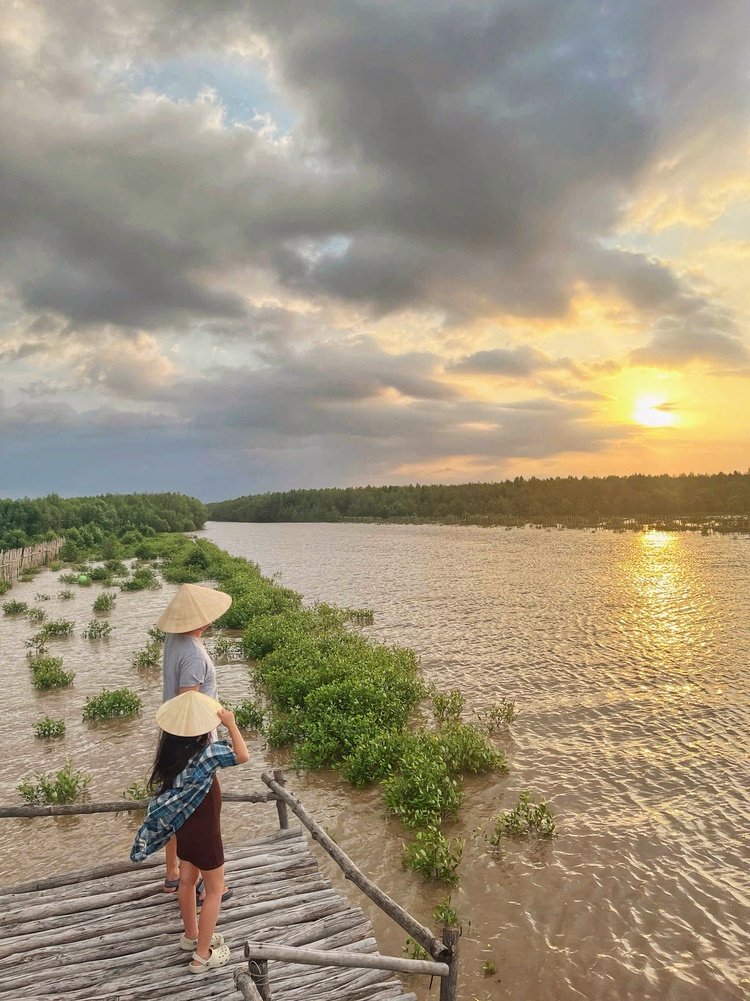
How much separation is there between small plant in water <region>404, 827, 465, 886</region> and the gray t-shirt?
5.14 metres

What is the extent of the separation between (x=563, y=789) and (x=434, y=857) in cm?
395

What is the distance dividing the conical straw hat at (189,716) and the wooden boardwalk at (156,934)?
2175mm

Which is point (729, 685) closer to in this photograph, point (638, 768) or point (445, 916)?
point (638, 768)

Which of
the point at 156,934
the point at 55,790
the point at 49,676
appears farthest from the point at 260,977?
the point at 49,676

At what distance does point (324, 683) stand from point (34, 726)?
790 centimetres

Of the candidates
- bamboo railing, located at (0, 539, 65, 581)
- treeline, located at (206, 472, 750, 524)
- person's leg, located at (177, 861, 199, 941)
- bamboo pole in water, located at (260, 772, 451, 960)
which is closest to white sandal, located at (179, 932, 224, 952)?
person's leg, located at (177, 861, 199, 941)

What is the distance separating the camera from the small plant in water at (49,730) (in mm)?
15930

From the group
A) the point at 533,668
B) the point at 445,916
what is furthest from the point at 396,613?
the point at 445,916

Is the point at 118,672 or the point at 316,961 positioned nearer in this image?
the point at 316,961

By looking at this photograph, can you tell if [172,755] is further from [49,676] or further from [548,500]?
[548,500]

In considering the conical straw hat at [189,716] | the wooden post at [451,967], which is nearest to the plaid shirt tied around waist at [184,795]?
the conical straw hat at [189,716]

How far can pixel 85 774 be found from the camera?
539 inches

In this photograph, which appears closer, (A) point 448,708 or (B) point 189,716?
(B) point 189,716

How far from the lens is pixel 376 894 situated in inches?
271
